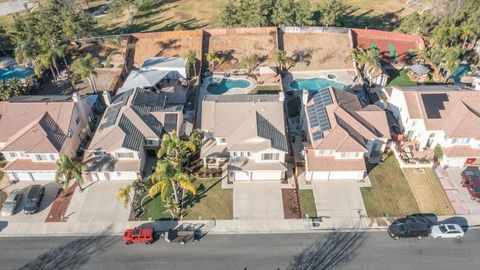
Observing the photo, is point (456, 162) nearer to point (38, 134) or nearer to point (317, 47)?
point (317, 47)

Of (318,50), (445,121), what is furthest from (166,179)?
(318,50)

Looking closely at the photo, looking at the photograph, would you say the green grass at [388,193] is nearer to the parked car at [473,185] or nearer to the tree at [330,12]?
the parked car at [473,185]

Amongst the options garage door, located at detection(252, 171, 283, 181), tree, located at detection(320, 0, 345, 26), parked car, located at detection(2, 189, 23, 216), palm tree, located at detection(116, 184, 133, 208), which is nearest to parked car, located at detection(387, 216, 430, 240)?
garage door, located at detection(252, 171, 283, 181)

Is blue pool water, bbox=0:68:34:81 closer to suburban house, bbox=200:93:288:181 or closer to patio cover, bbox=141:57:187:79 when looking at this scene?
patio cover, bbox=141:57:187:79

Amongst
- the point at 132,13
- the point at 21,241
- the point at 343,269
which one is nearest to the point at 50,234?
the point at 21,241

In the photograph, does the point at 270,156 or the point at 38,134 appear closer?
the point at 270,156

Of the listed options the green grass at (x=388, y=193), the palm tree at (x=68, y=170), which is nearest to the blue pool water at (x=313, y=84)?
the green grass at (x=388, y=193)

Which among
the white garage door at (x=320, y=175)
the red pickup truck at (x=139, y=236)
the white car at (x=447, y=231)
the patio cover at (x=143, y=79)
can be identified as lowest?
the white car at (x=447, y=231)
